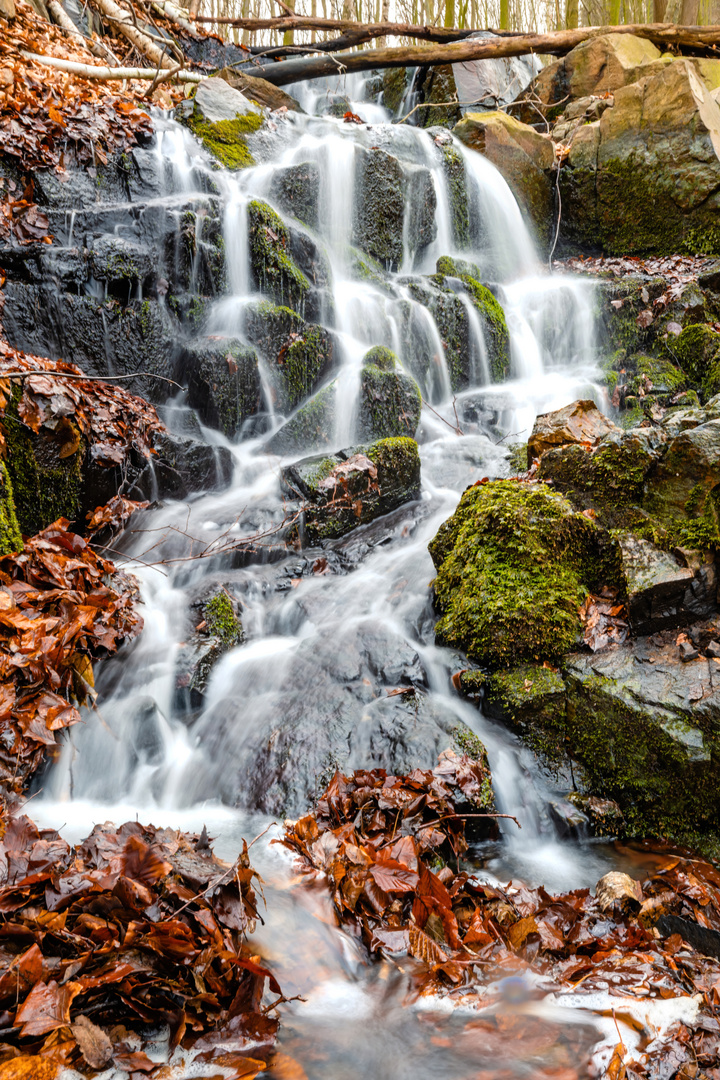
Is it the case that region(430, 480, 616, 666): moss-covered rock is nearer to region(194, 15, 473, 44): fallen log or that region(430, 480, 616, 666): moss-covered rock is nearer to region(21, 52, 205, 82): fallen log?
region(21, 52, 205, 82): fallen log

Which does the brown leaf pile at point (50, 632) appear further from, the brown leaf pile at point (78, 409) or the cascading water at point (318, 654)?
the brown leaf pile at point (78, 409)

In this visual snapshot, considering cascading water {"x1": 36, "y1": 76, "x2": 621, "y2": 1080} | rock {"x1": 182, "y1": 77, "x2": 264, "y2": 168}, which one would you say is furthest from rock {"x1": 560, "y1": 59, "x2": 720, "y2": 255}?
rock {"x1": 182, "y1": 77, "x2": 264, "y2": 168}

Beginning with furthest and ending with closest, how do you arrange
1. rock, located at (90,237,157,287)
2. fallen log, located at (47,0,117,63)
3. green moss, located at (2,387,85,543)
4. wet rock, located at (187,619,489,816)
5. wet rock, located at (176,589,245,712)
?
fallen log, located at (47,0,117,63) < rock, located at (90,237,157,287) < green moss, located at (2,387,85,543) < wet rock, located at (176,589,245,712) < wet rock, located at (187,619,489,816)

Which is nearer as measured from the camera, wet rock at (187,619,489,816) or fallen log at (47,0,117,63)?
wet rock at (187,619,489,816)

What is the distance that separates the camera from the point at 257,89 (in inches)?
463

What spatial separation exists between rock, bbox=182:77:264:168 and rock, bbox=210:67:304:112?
69.1 inches

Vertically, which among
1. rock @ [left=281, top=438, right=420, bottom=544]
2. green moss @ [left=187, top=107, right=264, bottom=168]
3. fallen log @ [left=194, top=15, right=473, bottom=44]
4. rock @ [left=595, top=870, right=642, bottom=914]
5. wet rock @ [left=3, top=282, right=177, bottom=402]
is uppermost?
fallen log @ [left=194, top=15, right=473, bottom=44]

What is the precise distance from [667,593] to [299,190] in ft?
28.0

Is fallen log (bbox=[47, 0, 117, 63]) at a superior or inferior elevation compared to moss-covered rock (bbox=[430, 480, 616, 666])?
superior

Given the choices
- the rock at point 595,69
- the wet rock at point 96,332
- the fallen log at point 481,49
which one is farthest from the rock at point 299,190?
the rock at point 595,69

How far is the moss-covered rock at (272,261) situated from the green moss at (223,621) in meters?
4.87

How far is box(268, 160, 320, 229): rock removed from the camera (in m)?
9.12

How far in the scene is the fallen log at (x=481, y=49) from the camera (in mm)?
12180

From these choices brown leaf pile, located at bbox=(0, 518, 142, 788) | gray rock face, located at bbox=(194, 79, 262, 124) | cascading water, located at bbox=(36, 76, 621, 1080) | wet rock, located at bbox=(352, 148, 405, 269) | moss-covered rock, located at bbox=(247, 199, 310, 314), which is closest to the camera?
cascading water, located at bbox=(36, 76, 621, 1080)
